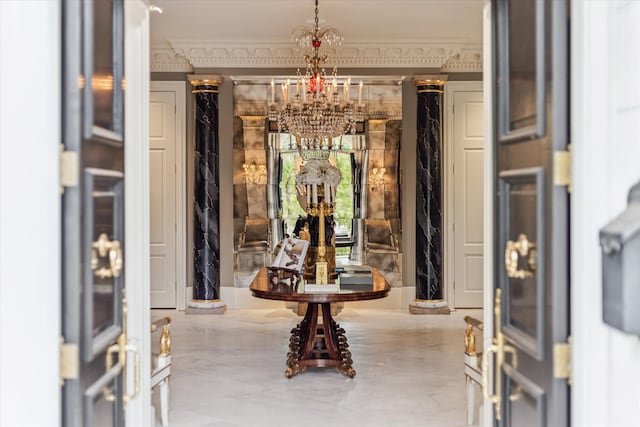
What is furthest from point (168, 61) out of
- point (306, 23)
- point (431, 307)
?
point (431, 307)

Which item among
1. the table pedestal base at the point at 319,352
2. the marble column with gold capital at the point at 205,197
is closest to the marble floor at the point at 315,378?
the table pedestal base at the point at 319,352

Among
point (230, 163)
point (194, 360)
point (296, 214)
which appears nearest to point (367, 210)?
point (296, 214)

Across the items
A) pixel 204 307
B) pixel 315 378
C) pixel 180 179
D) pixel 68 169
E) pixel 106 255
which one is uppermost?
pixel 180 179

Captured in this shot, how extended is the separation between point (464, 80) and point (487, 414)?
256 inches

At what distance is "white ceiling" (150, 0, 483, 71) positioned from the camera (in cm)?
661

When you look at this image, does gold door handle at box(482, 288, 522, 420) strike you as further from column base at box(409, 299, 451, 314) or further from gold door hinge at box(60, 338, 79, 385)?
column base at box(409, 299, 451, 314)

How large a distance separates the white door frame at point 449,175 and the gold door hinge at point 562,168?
21.9 ft

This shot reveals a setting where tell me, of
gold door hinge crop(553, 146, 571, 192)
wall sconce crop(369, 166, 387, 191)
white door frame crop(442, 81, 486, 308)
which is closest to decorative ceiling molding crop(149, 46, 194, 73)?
wall sconce crop(369, 166, 387, 191)

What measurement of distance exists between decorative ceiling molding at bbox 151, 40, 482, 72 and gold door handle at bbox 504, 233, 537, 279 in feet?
20.9

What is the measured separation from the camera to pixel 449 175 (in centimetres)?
833

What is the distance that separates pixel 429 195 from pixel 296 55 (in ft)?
7.33

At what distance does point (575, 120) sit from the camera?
1.70 metres
